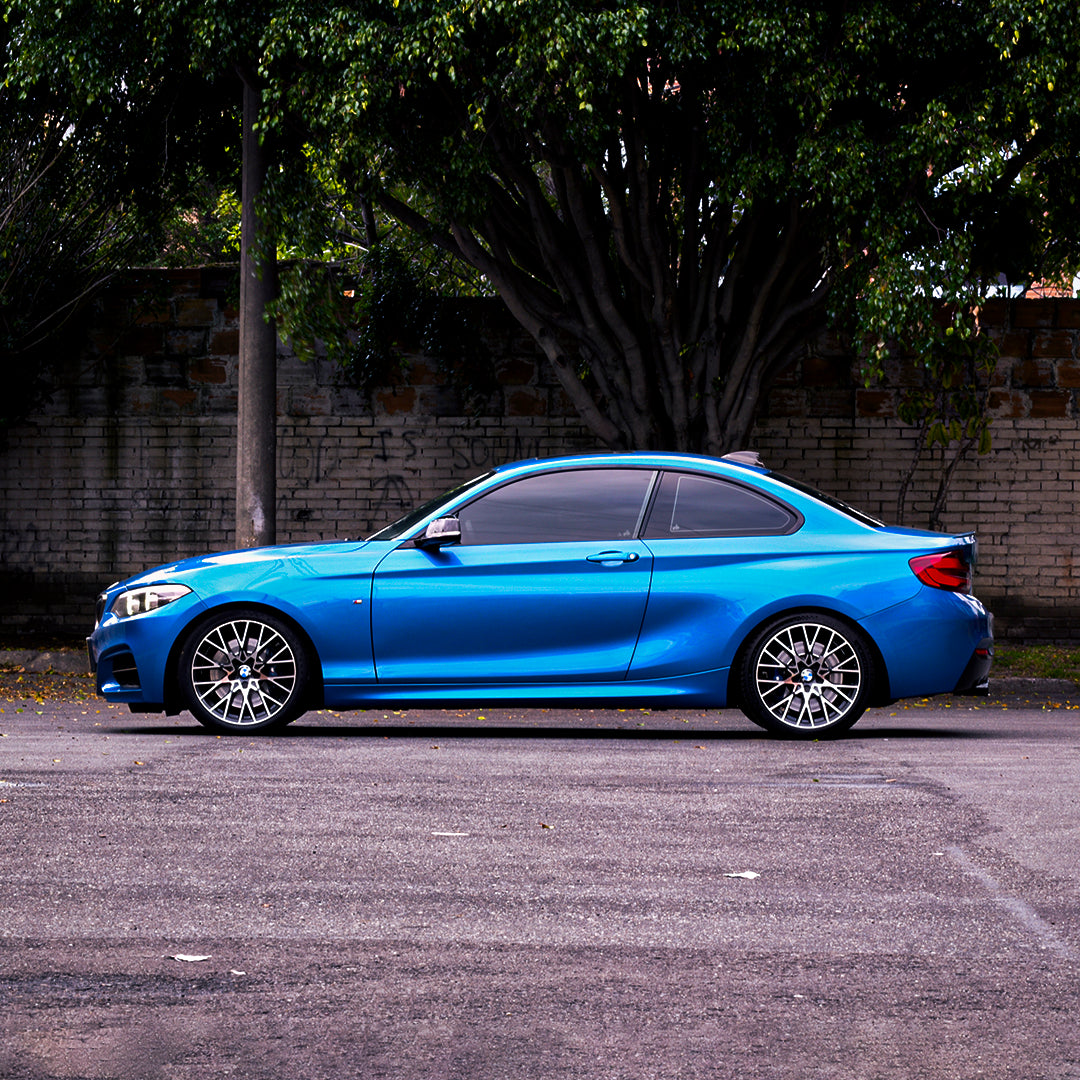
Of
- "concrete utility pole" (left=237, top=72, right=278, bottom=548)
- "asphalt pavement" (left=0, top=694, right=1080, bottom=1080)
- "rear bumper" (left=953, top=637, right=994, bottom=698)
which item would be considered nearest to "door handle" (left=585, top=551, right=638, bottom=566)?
"asphalt pavement" (left=0, top=694, right=1080, bottom=1080)

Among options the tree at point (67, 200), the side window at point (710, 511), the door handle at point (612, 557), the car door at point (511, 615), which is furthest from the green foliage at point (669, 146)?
the car door at point (511, 615)

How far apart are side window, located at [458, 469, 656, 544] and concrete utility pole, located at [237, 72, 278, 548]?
17.2ft

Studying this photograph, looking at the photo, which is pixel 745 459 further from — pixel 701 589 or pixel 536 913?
A: pixel 536 913

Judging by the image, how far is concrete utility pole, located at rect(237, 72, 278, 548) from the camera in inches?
529

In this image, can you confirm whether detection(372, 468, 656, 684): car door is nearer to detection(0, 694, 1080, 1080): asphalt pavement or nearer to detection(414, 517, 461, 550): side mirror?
detection(414, 517, 461, 550): side mirror

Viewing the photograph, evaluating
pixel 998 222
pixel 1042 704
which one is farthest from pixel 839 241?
pixel 1042 704

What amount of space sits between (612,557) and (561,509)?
0.45 metres

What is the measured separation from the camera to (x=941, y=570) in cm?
851

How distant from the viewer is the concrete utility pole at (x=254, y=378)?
13445 mm

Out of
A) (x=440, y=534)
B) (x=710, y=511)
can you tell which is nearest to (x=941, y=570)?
(x=710, y=511)

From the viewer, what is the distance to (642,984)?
12.8 ft

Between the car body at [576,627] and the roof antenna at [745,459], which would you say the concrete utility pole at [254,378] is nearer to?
the car body at [576,627]

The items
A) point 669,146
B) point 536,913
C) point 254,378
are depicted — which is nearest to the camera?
point 536,913

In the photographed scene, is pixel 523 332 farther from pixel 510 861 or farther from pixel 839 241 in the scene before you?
pixel 510 861
